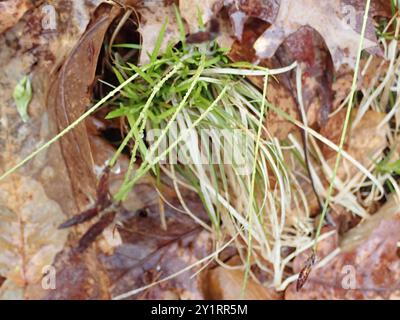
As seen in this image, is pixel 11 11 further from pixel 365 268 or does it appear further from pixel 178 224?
pixel 365 268

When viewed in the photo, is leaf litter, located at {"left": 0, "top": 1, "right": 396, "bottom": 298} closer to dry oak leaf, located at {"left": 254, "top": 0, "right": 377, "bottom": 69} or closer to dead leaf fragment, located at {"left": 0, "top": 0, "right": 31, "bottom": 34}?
dry oak leaf, located at {"left": 254, "top": 0, "right": 377, "bottom": 69}

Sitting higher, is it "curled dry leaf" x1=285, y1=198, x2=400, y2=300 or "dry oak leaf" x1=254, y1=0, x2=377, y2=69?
"dry oak leaf" x1=254, y1=0, x2=377, y2=69

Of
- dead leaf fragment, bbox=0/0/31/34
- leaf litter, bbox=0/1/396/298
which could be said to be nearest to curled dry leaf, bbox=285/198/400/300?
leaf litter, bbox=0/1/396/298

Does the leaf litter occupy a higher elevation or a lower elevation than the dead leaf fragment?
lower

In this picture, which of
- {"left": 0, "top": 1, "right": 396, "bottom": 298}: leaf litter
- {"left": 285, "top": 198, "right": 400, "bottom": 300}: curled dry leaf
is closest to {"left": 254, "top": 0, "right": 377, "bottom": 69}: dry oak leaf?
{"left": 0, "top": 1, "right": 396, "bottom": 298}: leaf litter

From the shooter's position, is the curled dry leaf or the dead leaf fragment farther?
the curled dry leaf

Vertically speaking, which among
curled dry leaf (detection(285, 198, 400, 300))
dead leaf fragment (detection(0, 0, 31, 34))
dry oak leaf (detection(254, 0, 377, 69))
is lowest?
curled dry leaf (detection(285, 198, 400, 300))

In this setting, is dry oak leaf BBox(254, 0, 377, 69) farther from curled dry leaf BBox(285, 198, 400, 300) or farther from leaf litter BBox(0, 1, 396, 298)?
curled dry leaf BBox(285, 198, 400, 300)
